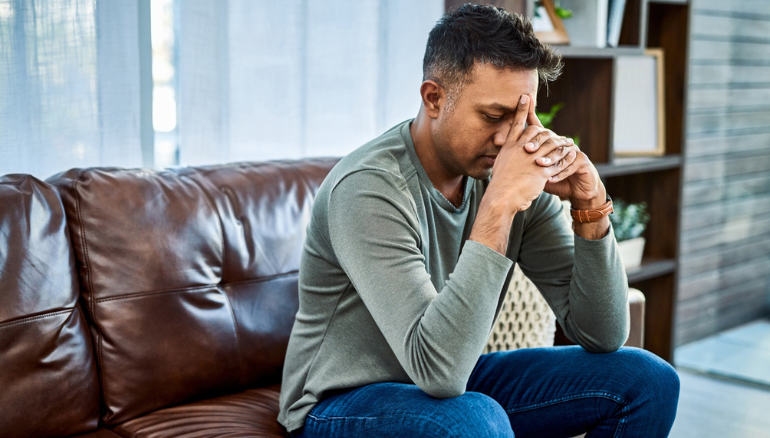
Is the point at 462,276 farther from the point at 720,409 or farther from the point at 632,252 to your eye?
the point at 720,409

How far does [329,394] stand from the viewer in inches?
52.5

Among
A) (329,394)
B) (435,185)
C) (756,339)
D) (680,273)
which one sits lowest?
(756,339)

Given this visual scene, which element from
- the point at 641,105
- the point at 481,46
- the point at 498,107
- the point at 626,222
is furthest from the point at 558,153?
the point at 641,105

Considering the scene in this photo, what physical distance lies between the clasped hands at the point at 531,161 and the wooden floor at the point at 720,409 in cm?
142

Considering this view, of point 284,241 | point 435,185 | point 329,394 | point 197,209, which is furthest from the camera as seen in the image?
point 284,241

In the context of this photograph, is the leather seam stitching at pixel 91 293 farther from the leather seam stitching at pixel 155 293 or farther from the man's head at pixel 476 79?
the man's head at pixel 476 79

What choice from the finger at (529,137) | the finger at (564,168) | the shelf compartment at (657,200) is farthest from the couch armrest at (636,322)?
the shelf compartment at (657,200)

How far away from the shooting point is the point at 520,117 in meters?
1.33

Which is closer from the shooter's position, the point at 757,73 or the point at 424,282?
the point at 424,282

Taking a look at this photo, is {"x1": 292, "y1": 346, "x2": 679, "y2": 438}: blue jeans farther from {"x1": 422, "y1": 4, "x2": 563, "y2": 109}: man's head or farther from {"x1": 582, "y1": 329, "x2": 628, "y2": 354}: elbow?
{"x1": 422, "y1": 4, "x2": 563, "y2": 109}: man's head

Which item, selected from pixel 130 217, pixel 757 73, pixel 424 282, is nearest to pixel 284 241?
pixel 130 217

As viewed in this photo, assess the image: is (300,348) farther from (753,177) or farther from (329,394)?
(753,177)

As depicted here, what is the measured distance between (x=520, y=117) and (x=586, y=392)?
0.53 meters

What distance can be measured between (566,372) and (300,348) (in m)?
0.52
